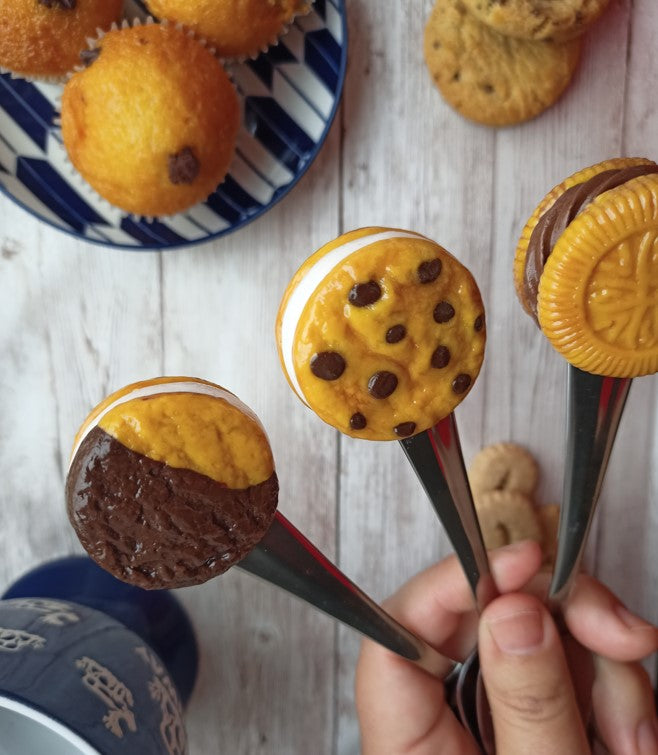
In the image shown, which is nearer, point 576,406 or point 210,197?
point 576,406

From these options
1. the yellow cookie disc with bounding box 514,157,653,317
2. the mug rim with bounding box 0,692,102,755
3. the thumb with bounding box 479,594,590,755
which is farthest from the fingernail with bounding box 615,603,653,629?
the mug rim with bounding box 0,692,102,755

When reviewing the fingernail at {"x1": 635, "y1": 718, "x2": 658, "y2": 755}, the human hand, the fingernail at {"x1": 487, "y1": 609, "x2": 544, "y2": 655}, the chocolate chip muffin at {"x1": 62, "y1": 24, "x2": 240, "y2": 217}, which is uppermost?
the chocolate chip muffin at {"x1": 62, "y1": 24, "x2": 240, "y2": 217}

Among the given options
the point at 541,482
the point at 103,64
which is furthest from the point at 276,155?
the point at 541,482

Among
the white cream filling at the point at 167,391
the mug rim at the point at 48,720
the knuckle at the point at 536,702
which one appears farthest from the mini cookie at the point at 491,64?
the mug rim at the point at 48,720

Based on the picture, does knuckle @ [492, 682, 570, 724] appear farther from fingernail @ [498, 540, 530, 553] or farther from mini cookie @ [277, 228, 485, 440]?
mini cookie @ [277, 228, 485, 440]

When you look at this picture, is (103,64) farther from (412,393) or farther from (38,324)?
(412,393)
